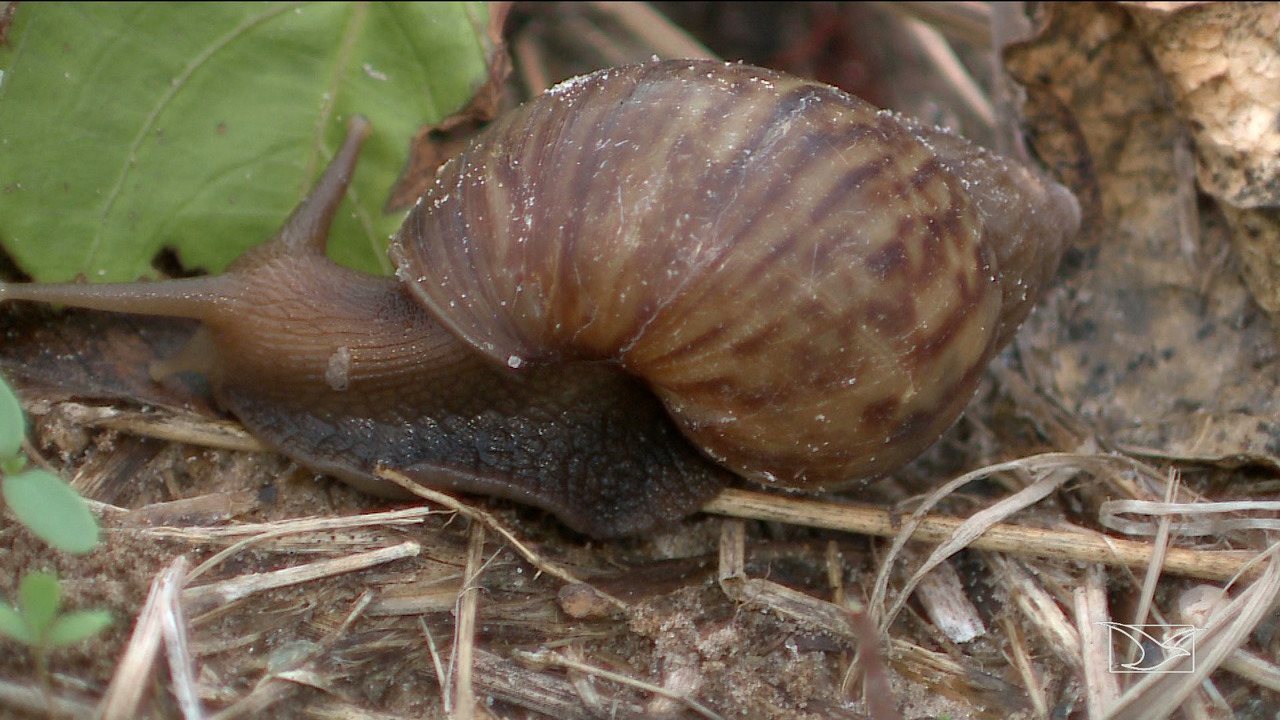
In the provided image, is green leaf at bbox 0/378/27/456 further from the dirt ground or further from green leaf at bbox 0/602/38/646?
the dirt ground

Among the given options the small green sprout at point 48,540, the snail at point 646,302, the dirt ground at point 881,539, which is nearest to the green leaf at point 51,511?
the small green sprout at point 48,540

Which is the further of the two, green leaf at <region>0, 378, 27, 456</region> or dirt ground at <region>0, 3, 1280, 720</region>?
dirt ground at <region>0, 3, 1280, 720</region>

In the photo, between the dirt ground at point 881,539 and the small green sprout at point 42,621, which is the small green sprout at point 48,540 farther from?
the dirt ground at point 881,539

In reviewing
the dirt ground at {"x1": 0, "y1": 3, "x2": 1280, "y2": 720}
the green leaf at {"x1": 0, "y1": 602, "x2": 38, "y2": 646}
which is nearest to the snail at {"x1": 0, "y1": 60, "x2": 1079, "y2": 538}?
the dirt ground at {"x1": 0, "y1": 3, "x2": 1280, "y2": 720}

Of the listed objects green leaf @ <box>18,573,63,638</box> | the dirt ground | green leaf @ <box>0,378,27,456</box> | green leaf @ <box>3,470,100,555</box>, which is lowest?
the dirt ground

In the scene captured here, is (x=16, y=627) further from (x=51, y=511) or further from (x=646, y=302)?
(x=646, y=302)

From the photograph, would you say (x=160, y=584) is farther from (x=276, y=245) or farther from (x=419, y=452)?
(x=276, y=245)
